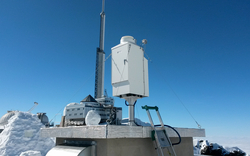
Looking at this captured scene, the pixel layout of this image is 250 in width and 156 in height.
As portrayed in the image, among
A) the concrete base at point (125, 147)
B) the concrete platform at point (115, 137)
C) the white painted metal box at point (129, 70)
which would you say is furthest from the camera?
the white painted metal box at point (129, 70)

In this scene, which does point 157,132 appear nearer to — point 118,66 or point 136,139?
point 136,139

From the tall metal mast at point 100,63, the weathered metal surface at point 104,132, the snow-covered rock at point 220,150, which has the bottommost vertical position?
the snow-covered rock at point 220,150

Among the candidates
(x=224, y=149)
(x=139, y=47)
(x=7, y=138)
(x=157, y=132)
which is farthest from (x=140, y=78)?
(x=7, y=138)

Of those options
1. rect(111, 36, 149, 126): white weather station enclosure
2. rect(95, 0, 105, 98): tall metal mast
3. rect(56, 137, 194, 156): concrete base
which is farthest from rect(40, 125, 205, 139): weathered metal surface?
rect(95, 0, 105, 98): tall metal mast

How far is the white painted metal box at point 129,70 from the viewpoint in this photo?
7262 mm

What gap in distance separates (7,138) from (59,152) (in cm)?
3157

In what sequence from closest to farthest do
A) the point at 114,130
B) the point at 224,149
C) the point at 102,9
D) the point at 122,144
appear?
the point at 114,130 < the point at 122,144 < the point at 224,149 < the point at 102,9

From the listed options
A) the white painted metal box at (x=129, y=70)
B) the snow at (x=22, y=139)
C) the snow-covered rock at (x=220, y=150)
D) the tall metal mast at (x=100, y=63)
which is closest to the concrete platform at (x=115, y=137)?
the white painted metal box at (x=129, y=70)

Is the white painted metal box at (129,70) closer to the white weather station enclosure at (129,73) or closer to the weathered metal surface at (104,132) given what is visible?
the white weather station enclosure at (129,73)

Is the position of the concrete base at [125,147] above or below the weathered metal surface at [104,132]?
below

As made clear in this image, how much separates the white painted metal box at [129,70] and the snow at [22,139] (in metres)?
28.2

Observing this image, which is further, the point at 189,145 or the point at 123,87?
the point at 189,145

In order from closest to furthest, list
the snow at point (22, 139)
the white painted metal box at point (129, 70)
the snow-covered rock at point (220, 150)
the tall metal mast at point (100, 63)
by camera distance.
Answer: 1. the white painted metal box at point (129, 70)
2. the snow-covered rock at point (220, 150)
3. the snow at point (22, 139)
4. the tall metal mast at point (100, 63)

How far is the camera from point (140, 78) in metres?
7.64
